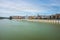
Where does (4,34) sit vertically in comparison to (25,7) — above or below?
below

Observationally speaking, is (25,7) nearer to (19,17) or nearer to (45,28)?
(19,17)

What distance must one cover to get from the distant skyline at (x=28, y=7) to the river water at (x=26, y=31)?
221 mm

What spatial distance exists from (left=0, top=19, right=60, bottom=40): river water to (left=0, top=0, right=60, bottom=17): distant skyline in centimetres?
22

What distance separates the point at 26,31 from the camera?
204cm

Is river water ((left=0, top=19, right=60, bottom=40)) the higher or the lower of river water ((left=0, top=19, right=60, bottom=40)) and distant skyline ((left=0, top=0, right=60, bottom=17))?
the lower

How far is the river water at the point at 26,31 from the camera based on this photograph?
2.03m

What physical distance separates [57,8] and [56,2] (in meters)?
0.12

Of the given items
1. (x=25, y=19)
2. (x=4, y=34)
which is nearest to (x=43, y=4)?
(x=25, y=19)

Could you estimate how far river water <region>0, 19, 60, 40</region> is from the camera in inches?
80.0

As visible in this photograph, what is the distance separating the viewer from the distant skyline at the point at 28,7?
2.05m

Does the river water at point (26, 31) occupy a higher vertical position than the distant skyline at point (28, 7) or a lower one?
lower

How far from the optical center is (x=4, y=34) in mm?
2037

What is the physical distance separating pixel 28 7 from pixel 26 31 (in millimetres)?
485

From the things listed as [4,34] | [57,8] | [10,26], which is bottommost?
[4,34]
